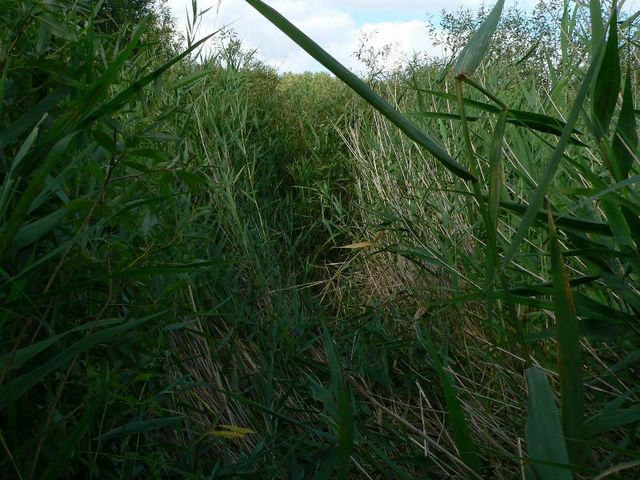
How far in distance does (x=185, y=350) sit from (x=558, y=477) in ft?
4.50

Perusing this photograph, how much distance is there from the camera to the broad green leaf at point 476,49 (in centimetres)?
94

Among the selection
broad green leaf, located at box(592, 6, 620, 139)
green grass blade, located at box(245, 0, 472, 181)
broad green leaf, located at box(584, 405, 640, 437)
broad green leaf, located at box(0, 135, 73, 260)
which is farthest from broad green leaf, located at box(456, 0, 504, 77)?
broad green leaf, located at box(0, 135, 73, 260)

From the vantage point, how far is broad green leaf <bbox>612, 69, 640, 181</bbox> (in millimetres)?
1287

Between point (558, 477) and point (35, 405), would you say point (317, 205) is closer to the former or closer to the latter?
point (35, 405)

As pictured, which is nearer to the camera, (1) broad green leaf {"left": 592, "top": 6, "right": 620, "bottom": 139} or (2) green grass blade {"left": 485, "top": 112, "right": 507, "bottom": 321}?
(2) green grass blade {"left": 485, "top": 112, "right": 507, "bottom": 321}

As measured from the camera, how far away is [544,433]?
99 cm

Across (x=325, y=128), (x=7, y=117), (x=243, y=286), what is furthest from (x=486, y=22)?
(x=325, y=128)

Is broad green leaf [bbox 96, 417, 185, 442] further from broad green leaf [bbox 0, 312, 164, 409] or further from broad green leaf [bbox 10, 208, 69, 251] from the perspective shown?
broad green leaf [bbox 10, 208, 69, 251]

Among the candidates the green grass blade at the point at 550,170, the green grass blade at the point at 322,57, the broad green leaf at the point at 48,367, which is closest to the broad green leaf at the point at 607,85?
the green grass blade at the point at 550,170

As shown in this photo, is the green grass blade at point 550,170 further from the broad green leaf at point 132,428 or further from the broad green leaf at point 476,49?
the broad green leaf at point 132,428

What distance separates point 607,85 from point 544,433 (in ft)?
2.03

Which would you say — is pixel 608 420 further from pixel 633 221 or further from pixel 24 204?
pixel 24 204

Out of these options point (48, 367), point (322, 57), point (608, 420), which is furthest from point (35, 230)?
point (608, 420)

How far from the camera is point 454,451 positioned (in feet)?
5.77
